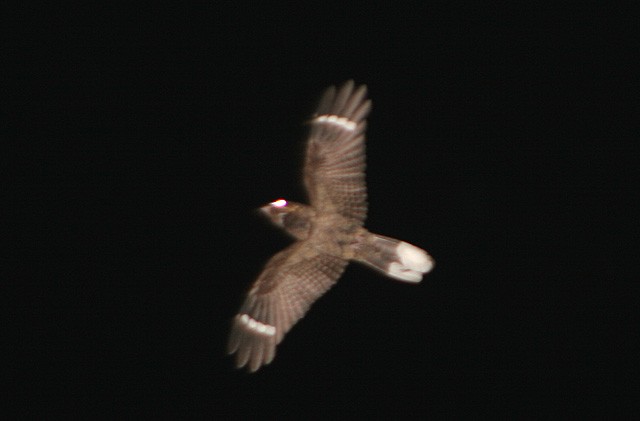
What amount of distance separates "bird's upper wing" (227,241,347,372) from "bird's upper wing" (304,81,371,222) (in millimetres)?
204

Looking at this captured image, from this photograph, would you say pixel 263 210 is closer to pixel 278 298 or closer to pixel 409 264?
pixel 278 298

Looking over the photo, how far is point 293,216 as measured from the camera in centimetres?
308

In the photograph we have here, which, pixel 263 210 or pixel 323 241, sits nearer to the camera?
pixel 323 241

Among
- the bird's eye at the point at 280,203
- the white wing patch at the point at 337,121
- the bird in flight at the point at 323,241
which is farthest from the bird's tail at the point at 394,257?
the white wing patch at the point at 337,121

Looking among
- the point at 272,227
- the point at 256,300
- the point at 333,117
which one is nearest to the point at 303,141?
the point at 333,117

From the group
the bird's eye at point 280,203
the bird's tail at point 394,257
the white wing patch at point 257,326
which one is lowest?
the white wing patch at point 257,326

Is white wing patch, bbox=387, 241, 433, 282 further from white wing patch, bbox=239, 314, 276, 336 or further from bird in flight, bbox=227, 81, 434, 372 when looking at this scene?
white wing patch, bbox=239, 314, 276, 336

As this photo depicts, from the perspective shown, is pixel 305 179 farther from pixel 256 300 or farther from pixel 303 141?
pixel 256 300

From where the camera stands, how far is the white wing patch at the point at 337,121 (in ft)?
10.2

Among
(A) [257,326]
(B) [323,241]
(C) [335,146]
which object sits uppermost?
(C) [335,146]

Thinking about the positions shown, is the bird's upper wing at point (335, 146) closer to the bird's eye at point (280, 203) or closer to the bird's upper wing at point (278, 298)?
the bird's eye at point (280, 203)

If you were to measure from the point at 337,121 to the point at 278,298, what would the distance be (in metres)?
0.70

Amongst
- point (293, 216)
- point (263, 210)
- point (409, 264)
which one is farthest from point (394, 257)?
point (263, 210)

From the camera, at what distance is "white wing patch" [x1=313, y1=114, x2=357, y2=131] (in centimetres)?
312
